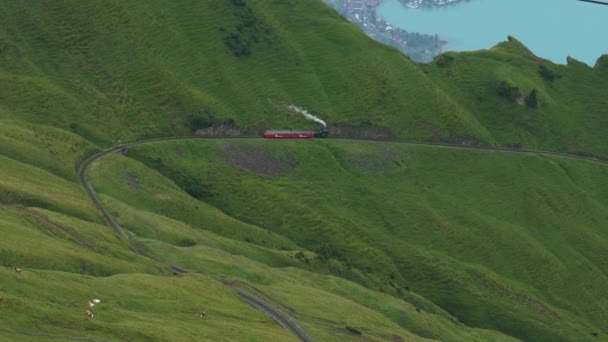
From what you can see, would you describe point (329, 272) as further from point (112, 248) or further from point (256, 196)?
point (112, 248)

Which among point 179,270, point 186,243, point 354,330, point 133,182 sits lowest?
point 354,330

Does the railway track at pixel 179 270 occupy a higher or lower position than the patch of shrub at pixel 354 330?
higher

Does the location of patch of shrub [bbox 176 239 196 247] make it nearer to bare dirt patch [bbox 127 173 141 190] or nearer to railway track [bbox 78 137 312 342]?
railway track [bbox 78 137 312 342]

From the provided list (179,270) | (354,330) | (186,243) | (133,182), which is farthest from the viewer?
(133,182)

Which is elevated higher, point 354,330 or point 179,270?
point 179,270

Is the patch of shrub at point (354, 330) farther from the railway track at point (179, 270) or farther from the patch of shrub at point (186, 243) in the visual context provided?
the patch of shrub at point (186, 243)

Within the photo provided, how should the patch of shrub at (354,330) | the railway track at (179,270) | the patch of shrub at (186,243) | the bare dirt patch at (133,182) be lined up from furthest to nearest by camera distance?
the bare dirt patch at (133,182) < the patch of shrub at (186,243) < the patch of shrub at (354,330) < the railway track at (179,270)

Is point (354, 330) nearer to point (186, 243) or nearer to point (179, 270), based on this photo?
point (179, 270)

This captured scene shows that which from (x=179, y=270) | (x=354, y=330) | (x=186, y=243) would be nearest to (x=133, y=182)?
(x=186, y=243)

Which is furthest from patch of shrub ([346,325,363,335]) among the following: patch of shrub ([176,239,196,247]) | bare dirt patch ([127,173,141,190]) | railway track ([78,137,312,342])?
bare dirt patch ([127,173,141,190])

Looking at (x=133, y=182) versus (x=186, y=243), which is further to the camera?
(x=133, y=182)

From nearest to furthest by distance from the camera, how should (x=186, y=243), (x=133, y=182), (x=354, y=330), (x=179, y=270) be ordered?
(x=354, y=330) → (x=179, y=270) → (x=186, y=243) → (x=133, y=182)

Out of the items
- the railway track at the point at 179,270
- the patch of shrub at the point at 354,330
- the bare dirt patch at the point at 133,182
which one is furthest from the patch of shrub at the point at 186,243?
the patch of shrub at the point at 354,330
